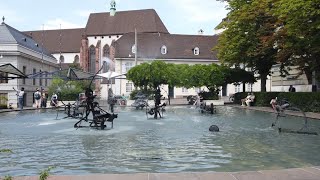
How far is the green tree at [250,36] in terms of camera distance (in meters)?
35.7

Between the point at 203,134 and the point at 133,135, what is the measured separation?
256cm

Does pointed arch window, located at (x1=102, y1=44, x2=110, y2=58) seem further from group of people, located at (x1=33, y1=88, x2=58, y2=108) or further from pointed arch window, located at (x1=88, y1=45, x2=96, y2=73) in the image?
group of people, located at (x1=33, y1=88, x2=58, y2=108)

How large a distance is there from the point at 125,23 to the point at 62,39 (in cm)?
2352

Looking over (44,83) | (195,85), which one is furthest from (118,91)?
(195,85)

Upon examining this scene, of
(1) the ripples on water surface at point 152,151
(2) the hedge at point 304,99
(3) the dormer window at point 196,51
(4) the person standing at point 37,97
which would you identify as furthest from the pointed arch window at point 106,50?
(1) the ripples on water surface at point 152,151

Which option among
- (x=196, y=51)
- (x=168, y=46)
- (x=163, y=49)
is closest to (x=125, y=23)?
(x=168, y=46)

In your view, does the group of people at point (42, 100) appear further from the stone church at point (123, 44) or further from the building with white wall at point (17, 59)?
the stone church at point (123, 44)

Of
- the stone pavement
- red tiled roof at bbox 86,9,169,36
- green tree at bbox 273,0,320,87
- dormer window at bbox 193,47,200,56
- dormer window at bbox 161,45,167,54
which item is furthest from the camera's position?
red tiled roof at bbox 86,9,169,36

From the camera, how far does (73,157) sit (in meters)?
9.84

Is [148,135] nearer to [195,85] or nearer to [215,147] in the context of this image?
[215,147]

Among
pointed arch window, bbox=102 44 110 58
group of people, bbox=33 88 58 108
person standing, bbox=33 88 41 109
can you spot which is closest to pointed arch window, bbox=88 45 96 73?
pointed arch window, bbox=102 44 110 58

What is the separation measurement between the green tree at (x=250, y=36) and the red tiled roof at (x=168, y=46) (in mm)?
34308

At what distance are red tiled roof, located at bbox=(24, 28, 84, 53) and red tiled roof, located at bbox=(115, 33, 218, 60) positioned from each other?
32.5 m

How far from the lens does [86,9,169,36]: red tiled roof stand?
3723 inches
